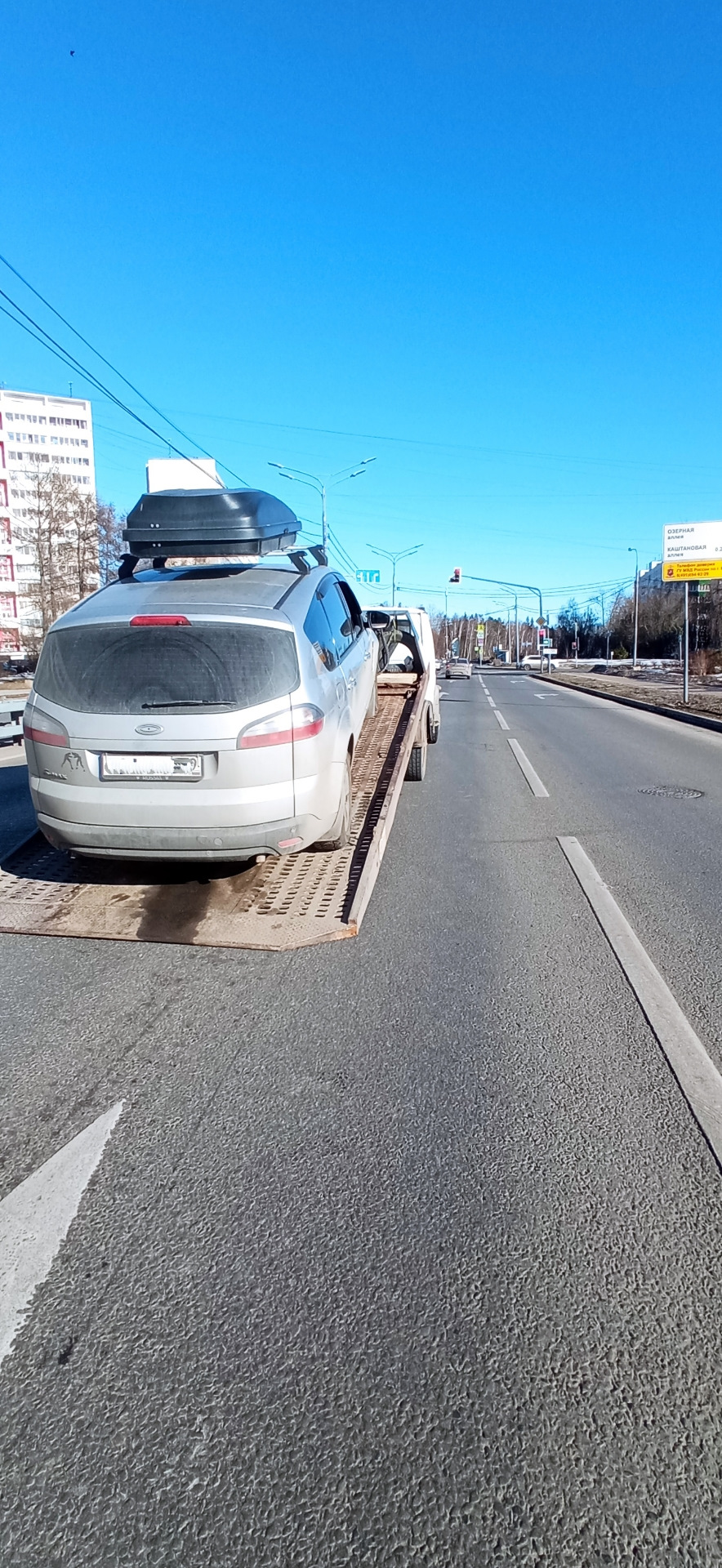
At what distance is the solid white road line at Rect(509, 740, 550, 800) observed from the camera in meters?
10.1

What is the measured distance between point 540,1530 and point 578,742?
1483 cm

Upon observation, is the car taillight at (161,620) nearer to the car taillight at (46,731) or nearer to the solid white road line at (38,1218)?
the car taillight at (46,731)

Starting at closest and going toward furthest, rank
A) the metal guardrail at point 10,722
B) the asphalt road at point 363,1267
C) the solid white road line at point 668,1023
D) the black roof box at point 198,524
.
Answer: the asphalt road at point 363,1267, the solid white road line at point 668,1023, the black roof box at point 198,524, the metal guardrail at point 10,722

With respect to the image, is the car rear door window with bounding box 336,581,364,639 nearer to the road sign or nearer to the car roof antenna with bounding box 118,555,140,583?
the car roof antenna with bounding box 118,555,140,583

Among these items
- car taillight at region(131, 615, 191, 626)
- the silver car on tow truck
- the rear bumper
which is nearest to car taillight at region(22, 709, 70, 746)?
the silver car on tow truck

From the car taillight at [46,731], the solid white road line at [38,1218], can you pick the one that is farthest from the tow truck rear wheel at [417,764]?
the solid white road line at [38,1218]

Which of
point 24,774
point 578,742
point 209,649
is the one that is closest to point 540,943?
point 209,649

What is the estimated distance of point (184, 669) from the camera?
4.58 meters

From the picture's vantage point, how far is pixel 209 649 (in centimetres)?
458

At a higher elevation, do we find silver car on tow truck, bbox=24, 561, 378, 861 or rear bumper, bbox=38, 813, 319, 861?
silver car on tow truck, bbox=24, 561, 378, 861

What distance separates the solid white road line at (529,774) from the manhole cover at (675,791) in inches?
43.8

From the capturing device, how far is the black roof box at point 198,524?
18.1 ft

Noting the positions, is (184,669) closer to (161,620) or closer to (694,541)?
(161,620)

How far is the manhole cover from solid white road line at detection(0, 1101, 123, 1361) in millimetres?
8072
